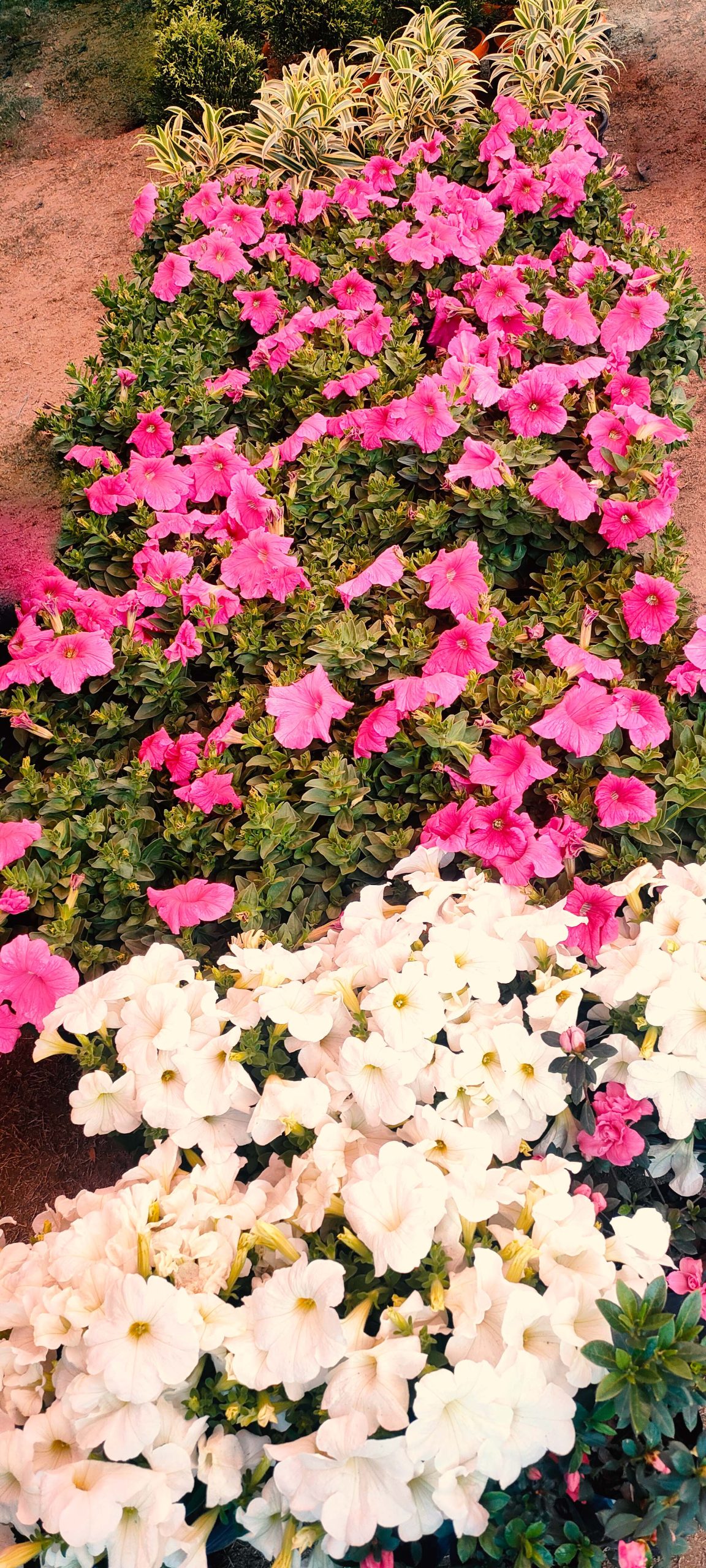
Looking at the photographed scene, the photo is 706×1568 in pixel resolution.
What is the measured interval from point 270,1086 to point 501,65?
3776mm

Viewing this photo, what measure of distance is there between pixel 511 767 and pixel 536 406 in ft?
3.06

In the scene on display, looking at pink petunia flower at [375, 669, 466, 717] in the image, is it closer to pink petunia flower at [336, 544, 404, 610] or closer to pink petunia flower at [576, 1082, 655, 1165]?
pink petunia flower at [336, 544, 404, 610]

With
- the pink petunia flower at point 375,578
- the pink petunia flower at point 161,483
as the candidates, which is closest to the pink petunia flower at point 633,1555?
the pink petunia flower at point 375,578

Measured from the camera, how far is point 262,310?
8.89 feet

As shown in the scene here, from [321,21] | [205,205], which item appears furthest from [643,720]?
[321,21]

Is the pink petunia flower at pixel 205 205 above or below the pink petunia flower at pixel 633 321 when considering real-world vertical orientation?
above

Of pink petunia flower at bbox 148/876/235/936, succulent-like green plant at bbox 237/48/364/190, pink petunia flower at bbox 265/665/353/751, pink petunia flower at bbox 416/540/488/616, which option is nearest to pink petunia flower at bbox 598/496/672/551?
pink petunia flower at bbox 416/540/488/616

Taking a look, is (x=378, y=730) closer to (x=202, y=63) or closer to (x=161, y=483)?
(x=161, y=483)

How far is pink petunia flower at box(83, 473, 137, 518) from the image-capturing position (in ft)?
7.59

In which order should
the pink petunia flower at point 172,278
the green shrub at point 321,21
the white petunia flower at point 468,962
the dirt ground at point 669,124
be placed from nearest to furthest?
the white petunia flower at point 468,962, the pink petunia flower at point 172,278, the dirt ground at point 669,124, the green shrub at point 321,21

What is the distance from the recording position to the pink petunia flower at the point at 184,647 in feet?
6.64

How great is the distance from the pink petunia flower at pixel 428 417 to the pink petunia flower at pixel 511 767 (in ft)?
2.65

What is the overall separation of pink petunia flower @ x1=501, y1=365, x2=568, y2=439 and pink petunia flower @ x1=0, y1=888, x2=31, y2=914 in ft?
4.61

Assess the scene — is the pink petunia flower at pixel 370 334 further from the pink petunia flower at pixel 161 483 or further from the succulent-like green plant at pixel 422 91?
the succulent-like green plant at pixel 422 91
